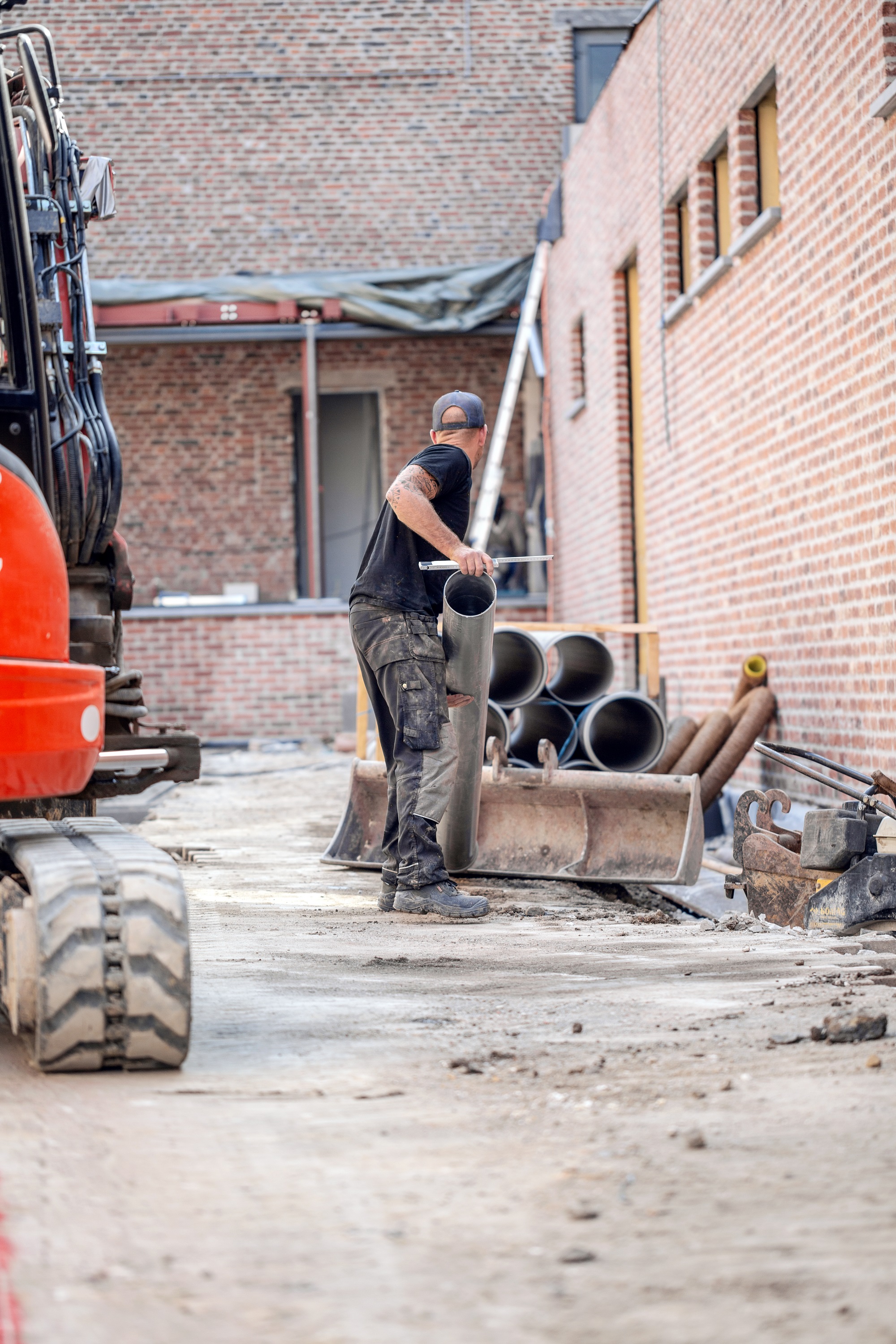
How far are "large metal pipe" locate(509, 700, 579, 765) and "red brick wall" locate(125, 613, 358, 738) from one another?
7455 mm

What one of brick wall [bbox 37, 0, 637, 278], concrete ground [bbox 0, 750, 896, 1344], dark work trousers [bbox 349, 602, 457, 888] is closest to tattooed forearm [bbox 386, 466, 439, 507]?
dark work trousers [bbox 349, 602, 457, 888]

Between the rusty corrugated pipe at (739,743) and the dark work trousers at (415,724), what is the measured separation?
295cm

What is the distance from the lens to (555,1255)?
2.16m

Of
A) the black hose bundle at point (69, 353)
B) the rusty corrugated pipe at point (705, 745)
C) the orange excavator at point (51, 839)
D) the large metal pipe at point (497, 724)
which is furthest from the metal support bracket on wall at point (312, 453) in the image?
the orange excavator at point (51, 839)

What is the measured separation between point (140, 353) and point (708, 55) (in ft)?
32.3

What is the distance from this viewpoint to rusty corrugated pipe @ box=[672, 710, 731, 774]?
8211mm

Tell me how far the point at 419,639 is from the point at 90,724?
7.43 feet

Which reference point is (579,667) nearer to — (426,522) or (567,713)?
(567,713)

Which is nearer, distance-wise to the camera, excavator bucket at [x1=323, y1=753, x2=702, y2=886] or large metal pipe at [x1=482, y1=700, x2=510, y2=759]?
excavator bucket at [x1=323, y1=753, x2=702, y2=886]

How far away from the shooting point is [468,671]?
18.4 ft

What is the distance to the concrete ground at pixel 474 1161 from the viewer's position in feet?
6.57

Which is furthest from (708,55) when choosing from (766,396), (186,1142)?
(186,1142)

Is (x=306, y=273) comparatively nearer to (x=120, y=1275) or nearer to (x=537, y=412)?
(x=537, y=412)

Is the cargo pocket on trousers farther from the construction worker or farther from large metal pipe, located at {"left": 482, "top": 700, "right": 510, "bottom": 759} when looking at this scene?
large metal pipe, located at {"left": 482, "top": 700, "right": 510, "bottom": 759}
